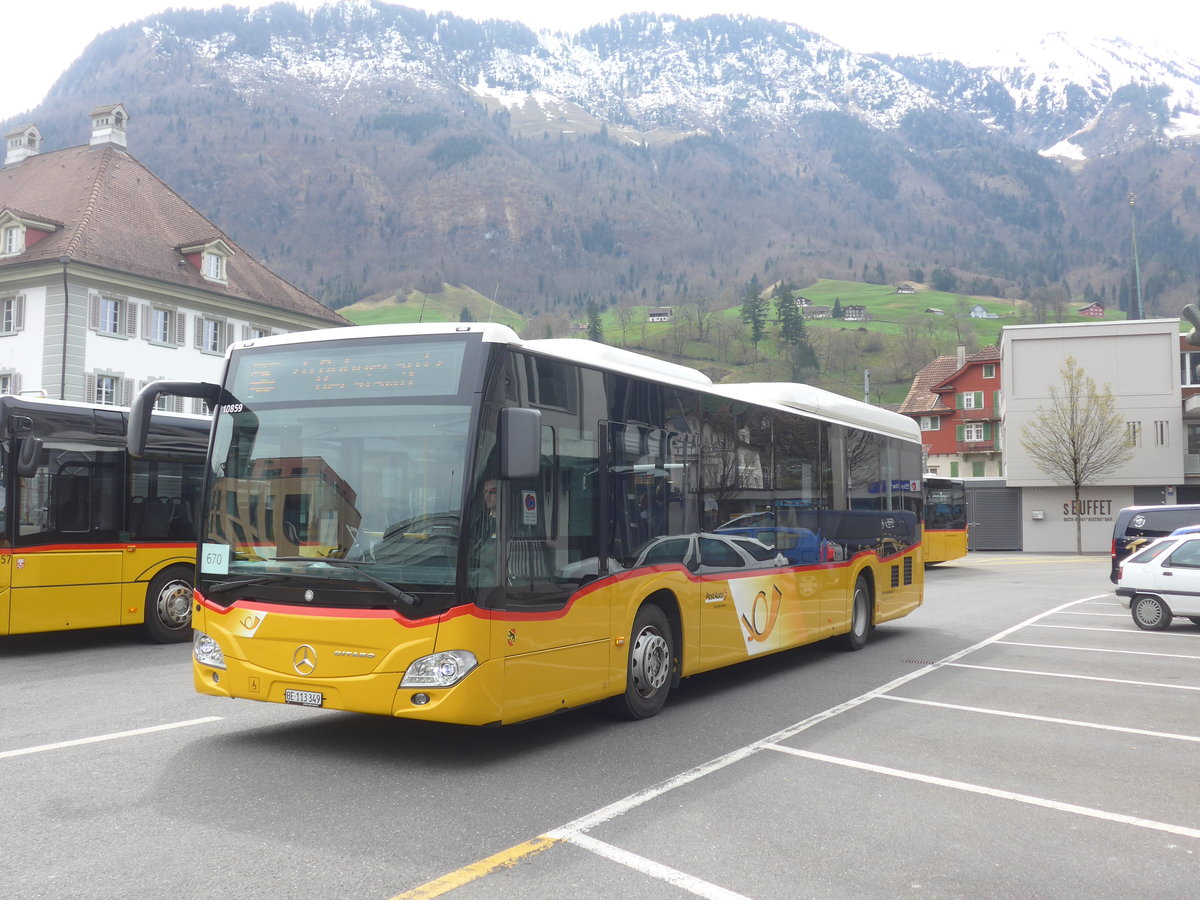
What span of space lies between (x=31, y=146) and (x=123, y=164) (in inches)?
245

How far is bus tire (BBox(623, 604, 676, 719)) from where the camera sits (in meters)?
8.28

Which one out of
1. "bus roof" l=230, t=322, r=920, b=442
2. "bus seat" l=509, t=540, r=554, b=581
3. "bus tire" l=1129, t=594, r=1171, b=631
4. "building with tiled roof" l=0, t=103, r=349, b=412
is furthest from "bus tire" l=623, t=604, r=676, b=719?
"building with tiled roof" l=0, t=103, r=349, b=412

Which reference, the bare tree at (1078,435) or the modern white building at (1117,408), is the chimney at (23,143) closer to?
the modern white building at (1117,408)

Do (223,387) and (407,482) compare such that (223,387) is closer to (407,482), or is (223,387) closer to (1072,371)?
(407,482)

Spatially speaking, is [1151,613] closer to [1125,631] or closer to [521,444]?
[1125,631]

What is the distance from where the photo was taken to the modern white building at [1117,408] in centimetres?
5566

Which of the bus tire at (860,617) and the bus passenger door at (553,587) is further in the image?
the bus tire at (860,617)

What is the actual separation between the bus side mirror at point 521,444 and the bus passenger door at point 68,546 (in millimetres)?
7648

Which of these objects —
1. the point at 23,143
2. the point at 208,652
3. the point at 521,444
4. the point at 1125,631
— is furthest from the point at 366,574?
the point at 23,143

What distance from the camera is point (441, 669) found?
21.2 ft

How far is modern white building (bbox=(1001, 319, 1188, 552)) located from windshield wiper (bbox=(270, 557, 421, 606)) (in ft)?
175

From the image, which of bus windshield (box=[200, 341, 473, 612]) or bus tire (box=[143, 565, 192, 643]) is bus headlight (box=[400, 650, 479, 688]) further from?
bus tire (box=[143, 565, 192, 643])

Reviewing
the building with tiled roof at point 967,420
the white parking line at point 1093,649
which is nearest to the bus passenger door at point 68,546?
the white parking line at point 1093,649

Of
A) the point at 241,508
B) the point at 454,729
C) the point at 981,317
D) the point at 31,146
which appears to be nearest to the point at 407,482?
the point at 241,508
